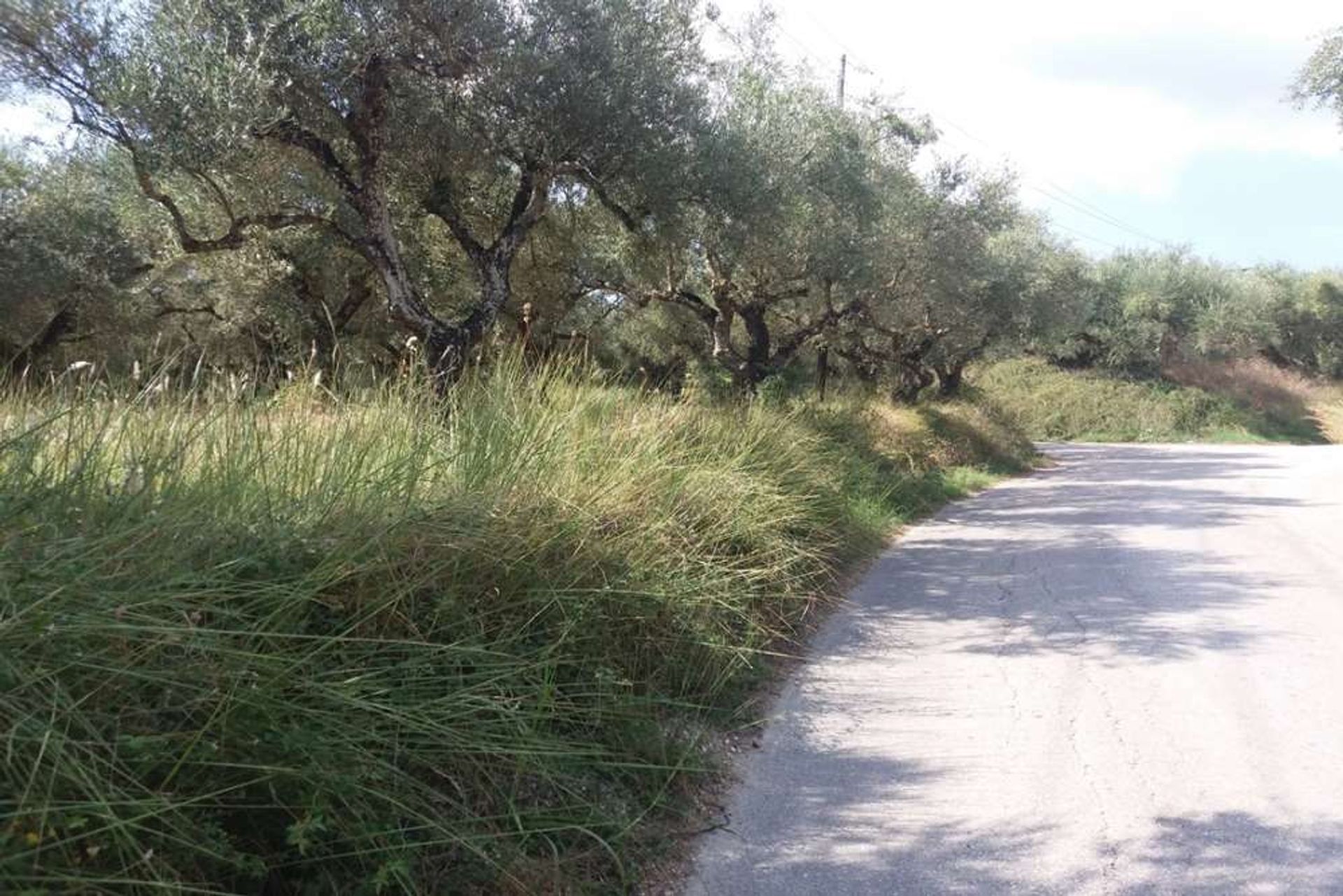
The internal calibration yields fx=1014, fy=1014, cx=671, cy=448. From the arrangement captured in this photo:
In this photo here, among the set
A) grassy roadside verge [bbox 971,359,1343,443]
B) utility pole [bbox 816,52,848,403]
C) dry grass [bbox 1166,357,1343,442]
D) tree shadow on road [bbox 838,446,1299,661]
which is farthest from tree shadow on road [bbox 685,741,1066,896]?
dry grass [bbox 1166,357,1343,442]

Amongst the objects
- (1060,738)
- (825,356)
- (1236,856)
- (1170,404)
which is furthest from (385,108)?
(1170,404)

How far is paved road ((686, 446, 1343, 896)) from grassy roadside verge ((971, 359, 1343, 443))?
32424mm

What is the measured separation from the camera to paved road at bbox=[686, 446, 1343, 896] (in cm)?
377

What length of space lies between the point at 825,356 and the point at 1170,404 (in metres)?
23.0

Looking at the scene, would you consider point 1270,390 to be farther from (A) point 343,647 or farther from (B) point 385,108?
(A) point 343,647

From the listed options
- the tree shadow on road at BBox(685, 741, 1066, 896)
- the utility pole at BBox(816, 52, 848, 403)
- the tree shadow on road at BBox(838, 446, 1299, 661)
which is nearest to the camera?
the tree shadow on road at BBox(685, 741, 1066, 896)

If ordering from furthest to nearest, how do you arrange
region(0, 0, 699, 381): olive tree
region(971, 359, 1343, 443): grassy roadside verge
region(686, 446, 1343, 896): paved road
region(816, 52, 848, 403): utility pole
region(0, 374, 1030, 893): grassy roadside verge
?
region(971, 359, 1343, 443): grassy roadside verge < region(816, 52, 848, 403): utility pole < region(0, 0, 699, 381): olive tree < region(686, 446, 1343, 896): paved road < region(0, 374, 1030, 893): grassy roadside verge

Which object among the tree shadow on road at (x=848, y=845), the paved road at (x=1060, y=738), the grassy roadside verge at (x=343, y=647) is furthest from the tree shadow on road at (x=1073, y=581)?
the tree shadow on road at (x=848, y=845)

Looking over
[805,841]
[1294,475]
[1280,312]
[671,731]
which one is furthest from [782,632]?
[1280,312]

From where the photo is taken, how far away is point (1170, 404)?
1647 inches

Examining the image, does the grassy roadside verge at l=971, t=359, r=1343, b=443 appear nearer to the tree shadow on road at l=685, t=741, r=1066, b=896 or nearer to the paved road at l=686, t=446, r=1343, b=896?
the paved road at l=686, t=446, r=1343, b=896

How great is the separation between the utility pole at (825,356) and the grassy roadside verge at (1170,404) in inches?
604

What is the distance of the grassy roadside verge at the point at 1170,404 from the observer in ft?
134

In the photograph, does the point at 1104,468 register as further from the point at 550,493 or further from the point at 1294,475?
the point at 550,493
